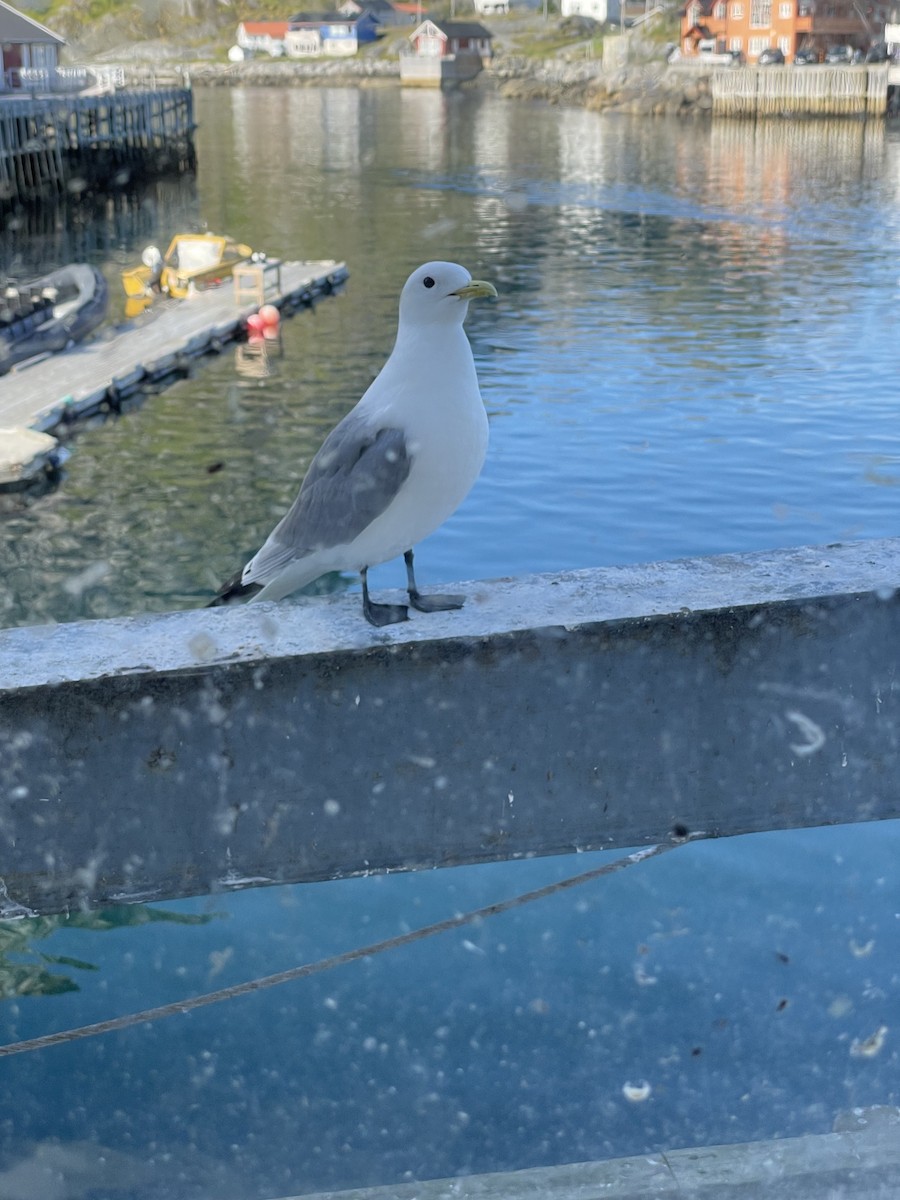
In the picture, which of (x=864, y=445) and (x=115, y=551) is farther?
(x=864, y=445)

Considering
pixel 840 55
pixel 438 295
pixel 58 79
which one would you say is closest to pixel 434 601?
pixel 438 295

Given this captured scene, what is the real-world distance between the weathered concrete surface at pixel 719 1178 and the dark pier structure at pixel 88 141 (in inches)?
2331

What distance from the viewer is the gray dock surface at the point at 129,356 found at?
23.5 m

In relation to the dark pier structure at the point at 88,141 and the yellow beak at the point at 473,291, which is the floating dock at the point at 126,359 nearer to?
the yellow beak at the point at 473,291

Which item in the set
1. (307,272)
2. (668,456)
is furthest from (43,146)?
(668,456)

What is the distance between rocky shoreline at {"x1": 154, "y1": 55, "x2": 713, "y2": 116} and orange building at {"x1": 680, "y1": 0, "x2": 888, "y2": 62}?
18.4 feet

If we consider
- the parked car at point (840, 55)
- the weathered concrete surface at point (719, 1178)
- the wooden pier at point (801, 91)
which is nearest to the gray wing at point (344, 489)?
the weathered concrete surface at point (719, 1178)

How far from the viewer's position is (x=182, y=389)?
2747 centimetres

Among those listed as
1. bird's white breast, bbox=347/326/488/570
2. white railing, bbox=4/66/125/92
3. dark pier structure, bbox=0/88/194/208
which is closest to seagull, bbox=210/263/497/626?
bird's white breast, bbox=347/326/488/570

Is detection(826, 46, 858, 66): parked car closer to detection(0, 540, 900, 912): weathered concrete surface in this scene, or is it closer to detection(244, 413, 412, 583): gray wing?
detection(244, 413, 412, 583): gray wing

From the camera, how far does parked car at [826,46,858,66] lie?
97625 mm

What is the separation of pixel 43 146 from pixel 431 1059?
63.2 meters

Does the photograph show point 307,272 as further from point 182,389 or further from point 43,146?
point 43,146

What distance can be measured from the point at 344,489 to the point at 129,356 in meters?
23.9
